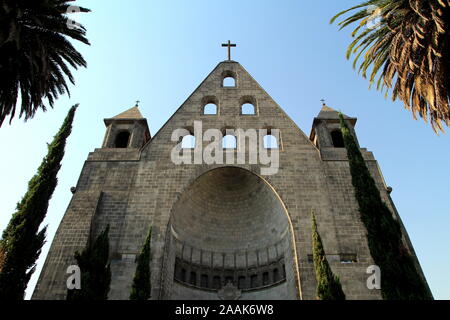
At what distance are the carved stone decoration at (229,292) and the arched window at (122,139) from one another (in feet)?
38.3

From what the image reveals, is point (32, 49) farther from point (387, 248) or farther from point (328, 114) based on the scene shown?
point (328, 114)

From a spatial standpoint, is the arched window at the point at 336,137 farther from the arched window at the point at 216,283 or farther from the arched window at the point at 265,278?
the arched window at the point at 216,283

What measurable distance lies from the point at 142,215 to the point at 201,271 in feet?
17.5

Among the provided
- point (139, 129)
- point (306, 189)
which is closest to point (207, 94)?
point (139, 129)

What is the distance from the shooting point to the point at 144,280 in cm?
1376

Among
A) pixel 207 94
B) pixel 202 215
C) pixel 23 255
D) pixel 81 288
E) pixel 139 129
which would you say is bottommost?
pixel 81 288

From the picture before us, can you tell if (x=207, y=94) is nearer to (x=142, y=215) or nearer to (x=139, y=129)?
(x=139, y=129)

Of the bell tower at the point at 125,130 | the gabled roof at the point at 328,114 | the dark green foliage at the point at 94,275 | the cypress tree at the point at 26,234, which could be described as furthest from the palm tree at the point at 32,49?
the gabled roof at the point at 328,114

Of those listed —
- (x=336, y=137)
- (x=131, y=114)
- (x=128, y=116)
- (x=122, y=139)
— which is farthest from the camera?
(x=131, y=114)

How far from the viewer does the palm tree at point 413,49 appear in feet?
37.0

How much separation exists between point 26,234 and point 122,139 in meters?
11.4

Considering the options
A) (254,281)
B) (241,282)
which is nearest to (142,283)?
(241,282)

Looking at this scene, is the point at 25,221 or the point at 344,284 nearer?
the point at 25,221

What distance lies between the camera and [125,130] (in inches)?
947
